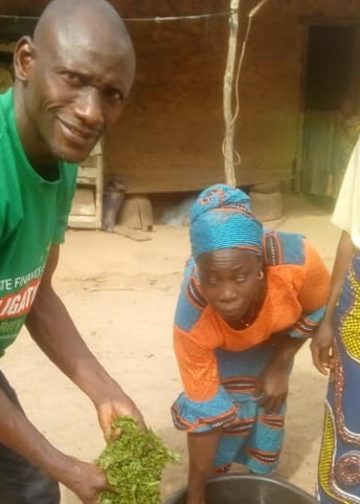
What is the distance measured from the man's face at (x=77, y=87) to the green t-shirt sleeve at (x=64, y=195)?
26 cm

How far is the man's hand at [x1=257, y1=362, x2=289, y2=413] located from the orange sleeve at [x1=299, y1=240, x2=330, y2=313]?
10.8 inches

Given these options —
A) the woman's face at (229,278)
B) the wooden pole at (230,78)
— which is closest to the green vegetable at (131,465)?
the woman's face at (229,278)

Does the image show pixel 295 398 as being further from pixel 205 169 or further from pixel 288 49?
pixel 288 49

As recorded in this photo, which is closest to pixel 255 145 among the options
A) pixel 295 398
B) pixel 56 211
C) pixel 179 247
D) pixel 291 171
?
pixel 291 171

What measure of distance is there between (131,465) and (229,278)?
0.68m

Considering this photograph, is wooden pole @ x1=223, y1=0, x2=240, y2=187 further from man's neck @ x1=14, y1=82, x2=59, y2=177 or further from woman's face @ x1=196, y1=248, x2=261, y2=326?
man's neck @ x1=14, y1=82, x2=59, y2=177

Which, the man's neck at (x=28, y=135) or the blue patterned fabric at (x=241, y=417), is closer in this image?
the man's neck at (x=28, y=135)

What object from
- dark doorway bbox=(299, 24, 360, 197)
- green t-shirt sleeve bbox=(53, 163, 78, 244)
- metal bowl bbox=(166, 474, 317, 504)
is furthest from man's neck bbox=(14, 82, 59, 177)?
dark doorway bbox=(299, 24, 360, 197)

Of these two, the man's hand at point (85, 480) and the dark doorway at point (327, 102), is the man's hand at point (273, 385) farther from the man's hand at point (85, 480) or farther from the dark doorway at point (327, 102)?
the dark doorway at point (327, 102)

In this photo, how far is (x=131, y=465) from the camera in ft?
6.92

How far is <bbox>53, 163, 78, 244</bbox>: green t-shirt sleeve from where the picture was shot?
1.98 metres

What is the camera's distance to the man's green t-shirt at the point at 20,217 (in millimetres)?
1701

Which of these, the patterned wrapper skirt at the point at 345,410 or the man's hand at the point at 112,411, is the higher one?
the man's hand at the point at 112,411

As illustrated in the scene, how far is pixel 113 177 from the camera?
7.87 meters
